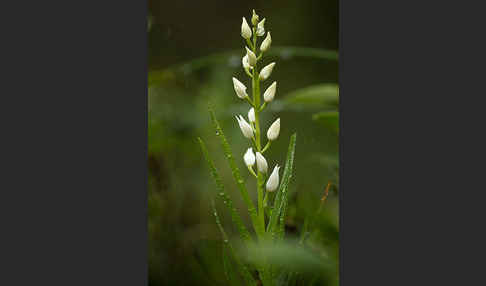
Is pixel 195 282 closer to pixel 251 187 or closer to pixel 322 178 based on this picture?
pixel 251 187

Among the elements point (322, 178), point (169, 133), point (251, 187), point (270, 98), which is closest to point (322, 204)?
point (322, 178)

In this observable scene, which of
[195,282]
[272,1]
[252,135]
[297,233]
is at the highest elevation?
[272,1]

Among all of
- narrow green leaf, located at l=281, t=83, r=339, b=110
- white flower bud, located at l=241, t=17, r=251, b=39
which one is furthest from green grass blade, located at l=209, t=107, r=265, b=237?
narrow green leaf, located at l=281, t=83, r=339, b=110

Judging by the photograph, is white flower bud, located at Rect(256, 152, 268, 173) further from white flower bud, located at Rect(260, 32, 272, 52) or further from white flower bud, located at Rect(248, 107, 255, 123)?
white flower bud, located at Rect(260, 32, 272, 52)

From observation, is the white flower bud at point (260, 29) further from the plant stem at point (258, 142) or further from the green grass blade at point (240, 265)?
the green grass blade at point (240, 265)

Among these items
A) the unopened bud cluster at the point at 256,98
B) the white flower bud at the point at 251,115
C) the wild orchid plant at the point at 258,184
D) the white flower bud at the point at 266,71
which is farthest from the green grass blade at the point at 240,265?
the white flower bud at the point at 266,71

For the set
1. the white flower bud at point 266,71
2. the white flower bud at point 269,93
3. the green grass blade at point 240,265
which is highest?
the white flower bud at point 266,71
